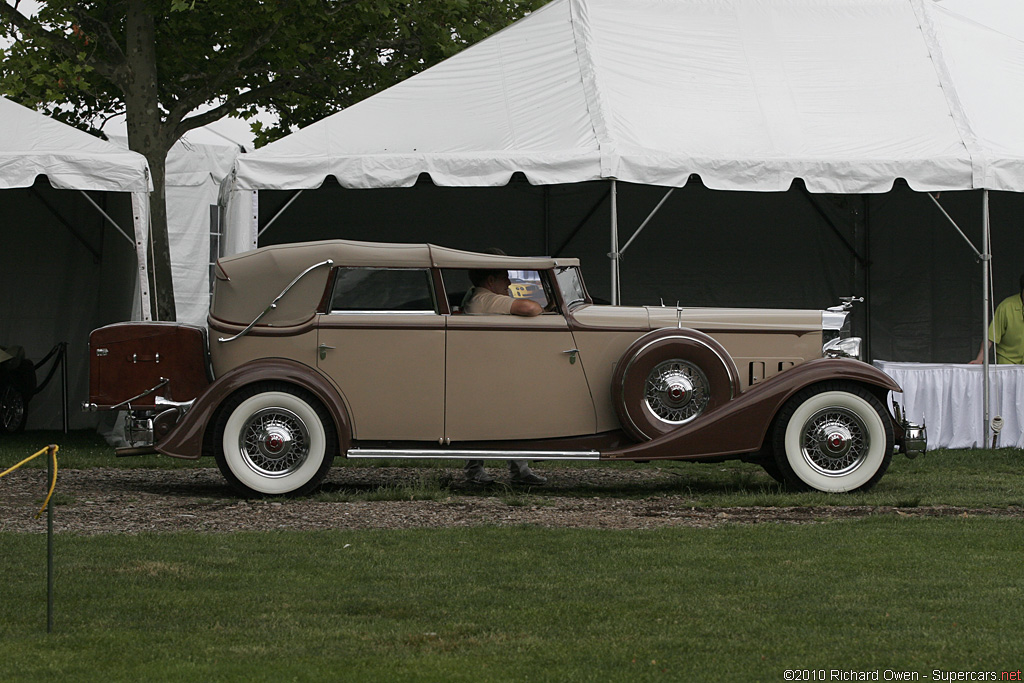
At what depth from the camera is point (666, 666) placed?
14.2 feet

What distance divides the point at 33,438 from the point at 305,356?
5835 millimetres

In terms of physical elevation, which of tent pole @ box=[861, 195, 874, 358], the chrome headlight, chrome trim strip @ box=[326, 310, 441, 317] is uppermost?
tent pole @ box=[861, 195, 874, 358]

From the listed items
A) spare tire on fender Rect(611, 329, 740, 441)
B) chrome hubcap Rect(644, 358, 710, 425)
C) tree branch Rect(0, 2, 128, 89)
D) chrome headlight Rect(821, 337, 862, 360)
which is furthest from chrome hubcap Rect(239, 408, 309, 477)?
tree branch Rect(0, 2, 128, 89)

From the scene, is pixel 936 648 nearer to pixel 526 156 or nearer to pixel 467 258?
pixel 467 258

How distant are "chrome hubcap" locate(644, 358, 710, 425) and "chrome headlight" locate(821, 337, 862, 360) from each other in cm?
99

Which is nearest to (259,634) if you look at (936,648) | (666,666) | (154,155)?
(666,666)

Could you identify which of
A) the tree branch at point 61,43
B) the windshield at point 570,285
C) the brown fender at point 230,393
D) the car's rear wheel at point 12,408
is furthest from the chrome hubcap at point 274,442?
the tree branch at point 61,43

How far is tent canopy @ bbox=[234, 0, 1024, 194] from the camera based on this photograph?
11.1 metres

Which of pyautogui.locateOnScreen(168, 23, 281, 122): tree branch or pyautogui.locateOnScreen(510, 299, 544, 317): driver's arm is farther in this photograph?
pyautogui.locateOnScreen(168, 23, 281, 122): tree branch

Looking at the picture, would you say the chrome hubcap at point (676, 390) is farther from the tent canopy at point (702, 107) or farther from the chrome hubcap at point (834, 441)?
the tent canopy at point (702, 107)

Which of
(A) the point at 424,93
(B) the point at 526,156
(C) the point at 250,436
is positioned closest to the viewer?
(C) the point at 250,436

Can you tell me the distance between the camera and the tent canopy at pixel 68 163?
1113 cm

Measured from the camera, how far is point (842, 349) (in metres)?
8.73

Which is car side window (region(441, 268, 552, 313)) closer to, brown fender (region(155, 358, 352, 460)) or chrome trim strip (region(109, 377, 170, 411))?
brown fender (region(155, 358, 352, 460))
